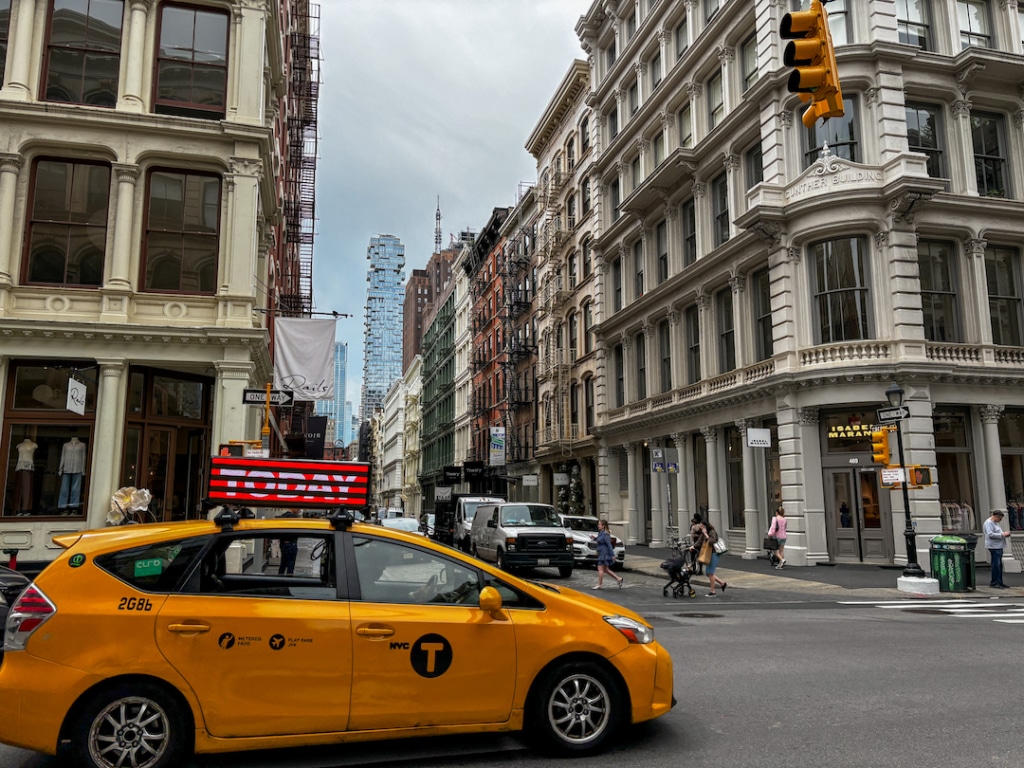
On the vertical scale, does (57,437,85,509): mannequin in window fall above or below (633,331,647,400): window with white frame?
below

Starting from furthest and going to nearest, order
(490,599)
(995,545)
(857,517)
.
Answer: (857,517) → (995,545) → (490,599)

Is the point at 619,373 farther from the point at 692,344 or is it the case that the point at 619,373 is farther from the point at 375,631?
the point at 375,631

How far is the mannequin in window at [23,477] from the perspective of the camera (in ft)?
57.6

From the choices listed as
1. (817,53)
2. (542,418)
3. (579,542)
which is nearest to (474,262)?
(542,418)

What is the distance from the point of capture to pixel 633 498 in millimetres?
35125

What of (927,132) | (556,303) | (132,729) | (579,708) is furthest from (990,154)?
(132,729)

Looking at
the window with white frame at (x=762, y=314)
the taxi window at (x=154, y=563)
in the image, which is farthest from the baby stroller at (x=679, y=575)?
the taxi window at (x=154, y=563)

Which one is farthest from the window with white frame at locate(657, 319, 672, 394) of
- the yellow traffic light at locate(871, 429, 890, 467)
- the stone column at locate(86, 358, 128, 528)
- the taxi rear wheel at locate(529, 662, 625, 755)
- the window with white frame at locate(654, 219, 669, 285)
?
the taxi rear wheel at locate(529, 662, 625, 755)

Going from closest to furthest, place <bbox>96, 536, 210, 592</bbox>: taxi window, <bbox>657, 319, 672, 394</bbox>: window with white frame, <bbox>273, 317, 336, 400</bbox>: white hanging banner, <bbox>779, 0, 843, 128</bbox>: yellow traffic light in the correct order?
<bbox>96, 536, 210, 592</bbox>: taxi window, <bbox>779, 0, 843, 128</bbox>: yellow traffic light, <bbox>273, 317, 336, 400</bbox>: white hanging banner, <bbox>657, 319, 672, 394</bbox>: window with white frame

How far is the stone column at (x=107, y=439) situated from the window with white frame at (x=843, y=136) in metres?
20.5

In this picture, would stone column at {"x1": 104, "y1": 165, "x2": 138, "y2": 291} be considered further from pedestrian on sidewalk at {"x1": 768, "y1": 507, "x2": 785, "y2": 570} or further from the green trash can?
the green trash can

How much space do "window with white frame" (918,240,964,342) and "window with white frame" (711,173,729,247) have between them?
22.2ft

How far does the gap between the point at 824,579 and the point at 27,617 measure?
731 inches

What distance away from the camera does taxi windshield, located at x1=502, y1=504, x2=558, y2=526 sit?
21578 mm
